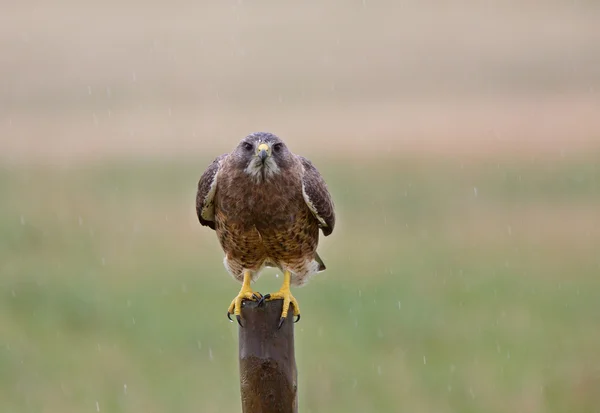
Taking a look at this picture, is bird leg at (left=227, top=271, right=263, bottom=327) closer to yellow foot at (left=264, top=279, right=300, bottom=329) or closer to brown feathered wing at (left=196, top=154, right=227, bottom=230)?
yellow foot at (left=264, top=279, right=300, bottom=329)

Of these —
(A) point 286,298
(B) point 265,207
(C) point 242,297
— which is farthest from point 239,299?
(B) point 265,207

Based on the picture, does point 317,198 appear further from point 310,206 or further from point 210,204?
point 210,204

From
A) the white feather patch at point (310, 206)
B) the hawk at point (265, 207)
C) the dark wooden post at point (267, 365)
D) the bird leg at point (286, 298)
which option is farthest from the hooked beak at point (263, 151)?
the dark wooden post at point (267, 365)

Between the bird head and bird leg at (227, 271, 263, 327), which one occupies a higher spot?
the bird head

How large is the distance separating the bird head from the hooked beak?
0.06 feet

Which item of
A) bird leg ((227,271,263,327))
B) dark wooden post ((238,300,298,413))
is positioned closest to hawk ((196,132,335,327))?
bird leg ((227,271,263,327))

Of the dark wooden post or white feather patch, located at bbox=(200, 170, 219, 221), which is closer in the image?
the dark wooden post

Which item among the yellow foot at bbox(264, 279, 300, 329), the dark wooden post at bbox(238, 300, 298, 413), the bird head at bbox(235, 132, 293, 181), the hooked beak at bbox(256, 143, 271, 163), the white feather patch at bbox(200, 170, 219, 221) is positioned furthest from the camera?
the white feather patch at bbox(200, 170, 219, 221)

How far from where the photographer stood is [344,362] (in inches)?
296

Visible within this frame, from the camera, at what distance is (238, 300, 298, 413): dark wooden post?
398cm

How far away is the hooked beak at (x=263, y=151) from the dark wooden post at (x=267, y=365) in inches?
33.2

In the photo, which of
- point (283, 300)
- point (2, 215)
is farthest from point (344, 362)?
point (2, 215)

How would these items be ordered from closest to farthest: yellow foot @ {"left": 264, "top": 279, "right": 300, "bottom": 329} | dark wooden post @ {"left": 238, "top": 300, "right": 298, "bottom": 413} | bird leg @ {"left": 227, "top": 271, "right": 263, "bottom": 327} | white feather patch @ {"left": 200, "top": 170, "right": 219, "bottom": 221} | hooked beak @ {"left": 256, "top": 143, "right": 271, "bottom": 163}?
dark wooden post @ {"left": 238, "top": 300, "right": 298, "bottom": 413} → yellow foot @ {"left": 264, "top": 279, "right": 300, "bottom": 329} → hooked beak @ {"left": 256, "top": 143, "right": 271, "bottom": 163} → bird leg @ {"left": 227, "top": 271, "right": 263, "bottom": 327} → white feather patch @ {"left": 200, "top": 170, "right": 219, "bottom": 221}

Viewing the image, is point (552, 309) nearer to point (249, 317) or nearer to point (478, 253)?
point (478, 253)
